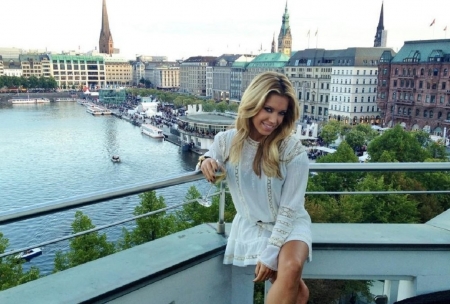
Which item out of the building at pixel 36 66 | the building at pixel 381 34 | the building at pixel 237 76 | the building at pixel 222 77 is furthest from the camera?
the building at pixel 36 66

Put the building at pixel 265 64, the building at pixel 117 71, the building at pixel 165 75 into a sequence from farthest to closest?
the building at pixel 117 71, the building at pixel 165 75, the building at pixel 265 64

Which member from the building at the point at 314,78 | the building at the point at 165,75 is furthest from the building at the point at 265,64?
the building at the point at 165,75

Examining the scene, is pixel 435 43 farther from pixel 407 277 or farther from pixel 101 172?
pixel 407 277

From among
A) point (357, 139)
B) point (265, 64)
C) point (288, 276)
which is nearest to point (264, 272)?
point (288, 276)

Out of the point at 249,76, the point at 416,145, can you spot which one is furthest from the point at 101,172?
the point at 249,76

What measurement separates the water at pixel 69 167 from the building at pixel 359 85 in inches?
A: 669

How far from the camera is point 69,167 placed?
79.0 feet

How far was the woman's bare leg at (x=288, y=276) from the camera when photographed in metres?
1.41

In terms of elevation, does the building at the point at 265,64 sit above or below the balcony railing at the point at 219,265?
above

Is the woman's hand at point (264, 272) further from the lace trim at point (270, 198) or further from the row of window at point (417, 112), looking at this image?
the row of window at point (417, 112)

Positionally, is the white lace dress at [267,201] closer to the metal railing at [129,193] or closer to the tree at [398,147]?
the metal railing at [129,193]

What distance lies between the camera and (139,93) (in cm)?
7112

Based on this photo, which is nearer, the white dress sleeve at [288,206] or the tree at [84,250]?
the white dress sleeve at [288,206]

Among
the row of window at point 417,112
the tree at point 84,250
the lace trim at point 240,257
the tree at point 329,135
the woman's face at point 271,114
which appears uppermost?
the woman's face at point 271,114
